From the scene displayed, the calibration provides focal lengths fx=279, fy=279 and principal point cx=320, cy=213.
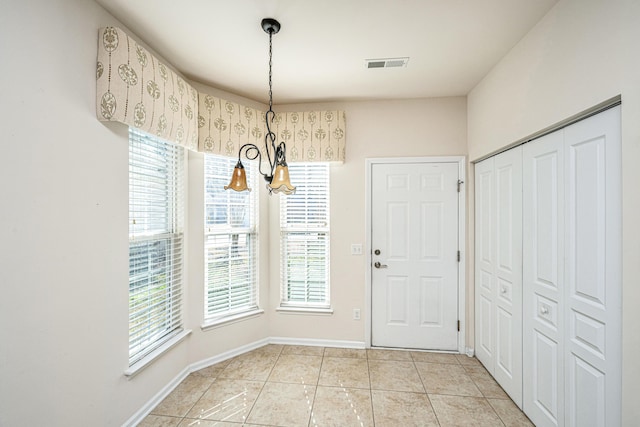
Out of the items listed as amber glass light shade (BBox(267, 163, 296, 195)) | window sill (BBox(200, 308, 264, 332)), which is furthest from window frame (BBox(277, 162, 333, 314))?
amber glass light shade (BBox(267, 163, 296, 195))

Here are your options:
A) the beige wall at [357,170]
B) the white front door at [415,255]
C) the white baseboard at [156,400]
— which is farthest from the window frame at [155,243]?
the white front door at [415,255]

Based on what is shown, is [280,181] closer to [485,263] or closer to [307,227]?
[307,227]

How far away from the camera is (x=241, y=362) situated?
275cm

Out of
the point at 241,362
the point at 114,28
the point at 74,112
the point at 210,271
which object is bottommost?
the point at 241,362

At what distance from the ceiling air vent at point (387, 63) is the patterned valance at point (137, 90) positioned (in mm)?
1554

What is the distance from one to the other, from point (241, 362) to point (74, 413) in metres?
1.42

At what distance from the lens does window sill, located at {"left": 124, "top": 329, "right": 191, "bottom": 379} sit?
1.87 metres

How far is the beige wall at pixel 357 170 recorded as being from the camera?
117 inches

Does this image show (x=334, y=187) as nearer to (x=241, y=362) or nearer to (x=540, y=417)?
(x=241, y=362)

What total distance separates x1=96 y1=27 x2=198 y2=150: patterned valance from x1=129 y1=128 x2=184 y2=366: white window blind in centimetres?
20

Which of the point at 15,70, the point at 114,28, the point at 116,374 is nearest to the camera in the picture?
the point at 15,70

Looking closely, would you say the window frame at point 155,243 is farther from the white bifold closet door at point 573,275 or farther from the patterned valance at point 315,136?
the white bifold closet door at point 573,275

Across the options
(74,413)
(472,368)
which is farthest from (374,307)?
(74,413)

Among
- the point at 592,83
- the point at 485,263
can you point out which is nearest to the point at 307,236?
the point at 485,263
